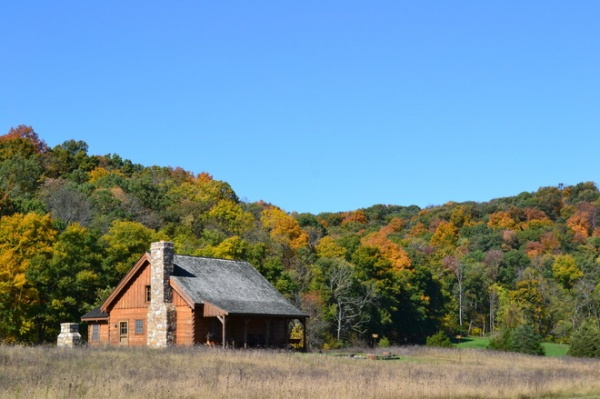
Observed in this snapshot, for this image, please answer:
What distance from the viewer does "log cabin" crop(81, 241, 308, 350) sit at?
4600 cm

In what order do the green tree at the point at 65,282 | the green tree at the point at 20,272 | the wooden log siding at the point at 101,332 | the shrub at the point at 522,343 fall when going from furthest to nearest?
the shrub at the point at 522,343, the green tree at the point at 65,282, the green tree at the point at 20,272, the wooden log siding at the point at 101,332

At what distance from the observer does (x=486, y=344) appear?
7962 cm

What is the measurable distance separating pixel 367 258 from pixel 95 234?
3245 cm

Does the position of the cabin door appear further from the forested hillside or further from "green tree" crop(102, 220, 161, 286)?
"green tree" crop(102, 220, 161, 286)

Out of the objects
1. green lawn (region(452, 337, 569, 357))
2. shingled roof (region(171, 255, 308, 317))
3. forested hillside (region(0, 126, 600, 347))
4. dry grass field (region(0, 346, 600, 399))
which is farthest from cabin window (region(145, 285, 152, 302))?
green lawn (region(452, 337, 569, 357))

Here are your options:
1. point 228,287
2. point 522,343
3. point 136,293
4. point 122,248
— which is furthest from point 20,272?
point 522,343

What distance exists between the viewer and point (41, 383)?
2292 cm

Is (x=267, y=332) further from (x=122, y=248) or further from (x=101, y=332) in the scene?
(x=122, y=248)

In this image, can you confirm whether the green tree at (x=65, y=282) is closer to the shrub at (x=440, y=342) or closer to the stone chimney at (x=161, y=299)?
the stone chimney at (x=161, y=299)

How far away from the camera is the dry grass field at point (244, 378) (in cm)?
2320

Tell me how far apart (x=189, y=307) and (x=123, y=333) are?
6.23 m

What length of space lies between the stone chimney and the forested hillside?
28.0 ft

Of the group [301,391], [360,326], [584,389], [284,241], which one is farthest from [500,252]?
[301,391]

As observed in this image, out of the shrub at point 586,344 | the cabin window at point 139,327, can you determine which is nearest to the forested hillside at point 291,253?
the cabin window at point 139,327
